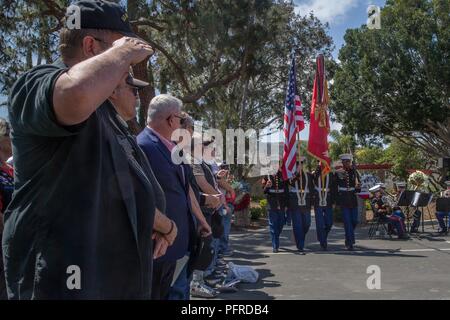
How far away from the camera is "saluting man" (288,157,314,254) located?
34.3ft

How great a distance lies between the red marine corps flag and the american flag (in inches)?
12.5

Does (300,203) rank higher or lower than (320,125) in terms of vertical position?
lower

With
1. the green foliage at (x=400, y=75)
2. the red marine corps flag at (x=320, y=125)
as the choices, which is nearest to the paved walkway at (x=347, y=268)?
the red marine corps flag at (x=320, y=125)

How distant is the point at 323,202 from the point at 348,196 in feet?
1.81

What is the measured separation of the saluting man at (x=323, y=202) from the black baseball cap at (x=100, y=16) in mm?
9356

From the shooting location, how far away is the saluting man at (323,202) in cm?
1077

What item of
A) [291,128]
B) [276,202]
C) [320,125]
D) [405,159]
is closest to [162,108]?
[291,128]

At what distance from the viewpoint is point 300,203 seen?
1068 centimetres

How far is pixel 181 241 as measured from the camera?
10.7ft

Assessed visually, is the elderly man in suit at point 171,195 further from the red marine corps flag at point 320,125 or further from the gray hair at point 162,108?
the red marine corps flag at point 320,125

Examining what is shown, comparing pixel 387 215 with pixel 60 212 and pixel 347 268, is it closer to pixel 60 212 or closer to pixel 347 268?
pixel 347 268

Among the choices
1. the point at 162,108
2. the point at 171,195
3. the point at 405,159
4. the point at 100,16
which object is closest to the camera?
the point at 100,16

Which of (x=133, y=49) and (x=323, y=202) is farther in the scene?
(x=323, y=202)
